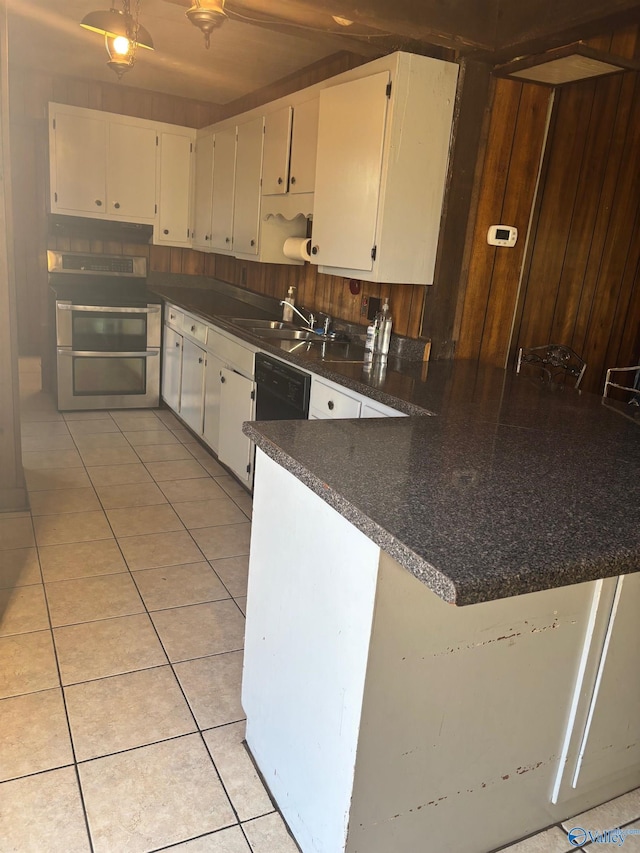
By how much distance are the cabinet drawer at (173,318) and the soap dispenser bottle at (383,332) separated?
6.15ft

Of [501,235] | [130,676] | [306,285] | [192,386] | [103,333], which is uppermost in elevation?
[501,235]

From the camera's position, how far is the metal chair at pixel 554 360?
3172mm

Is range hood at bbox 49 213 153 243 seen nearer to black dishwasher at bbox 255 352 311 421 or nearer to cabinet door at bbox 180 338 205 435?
cabinet door at bbox 180 338 205 435

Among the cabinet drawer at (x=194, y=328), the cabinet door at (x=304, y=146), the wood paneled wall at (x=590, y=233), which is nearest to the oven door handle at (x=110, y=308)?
the cabinet drawer at (x=194, y=328)

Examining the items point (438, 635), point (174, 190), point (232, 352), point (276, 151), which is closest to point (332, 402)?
point (232, 352)

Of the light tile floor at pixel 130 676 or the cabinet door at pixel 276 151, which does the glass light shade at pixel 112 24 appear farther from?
the light tile floor at pixel 130 676

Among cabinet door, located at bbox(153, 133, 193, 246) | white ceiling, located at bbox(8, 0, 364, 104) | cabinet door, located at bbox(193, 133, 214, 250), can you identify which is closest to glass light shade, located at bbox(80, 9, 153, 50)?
white ceiling, located at bbox(8, 0, 364, 104)

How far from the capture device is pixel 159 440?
444 centimetres

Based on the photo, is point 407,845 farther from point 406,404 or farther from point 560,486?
point 406,404

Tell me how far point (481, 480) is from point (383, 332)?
1769mm

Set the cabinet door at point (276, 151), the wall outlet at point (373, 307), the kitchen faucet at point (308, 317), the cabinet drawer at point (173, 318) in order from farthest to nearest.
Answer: the cabinet drawer at point (173, 318) < the kitchen faucet at point (308, 317) < the cabinet door at point (276, 151) < the wall outlet at point (373, 307)

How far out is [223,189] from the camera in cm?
467

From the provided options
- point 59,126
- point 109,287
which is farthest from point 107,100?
point 109,287

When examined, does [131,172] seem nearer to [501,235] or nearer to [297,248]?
[297,248]
